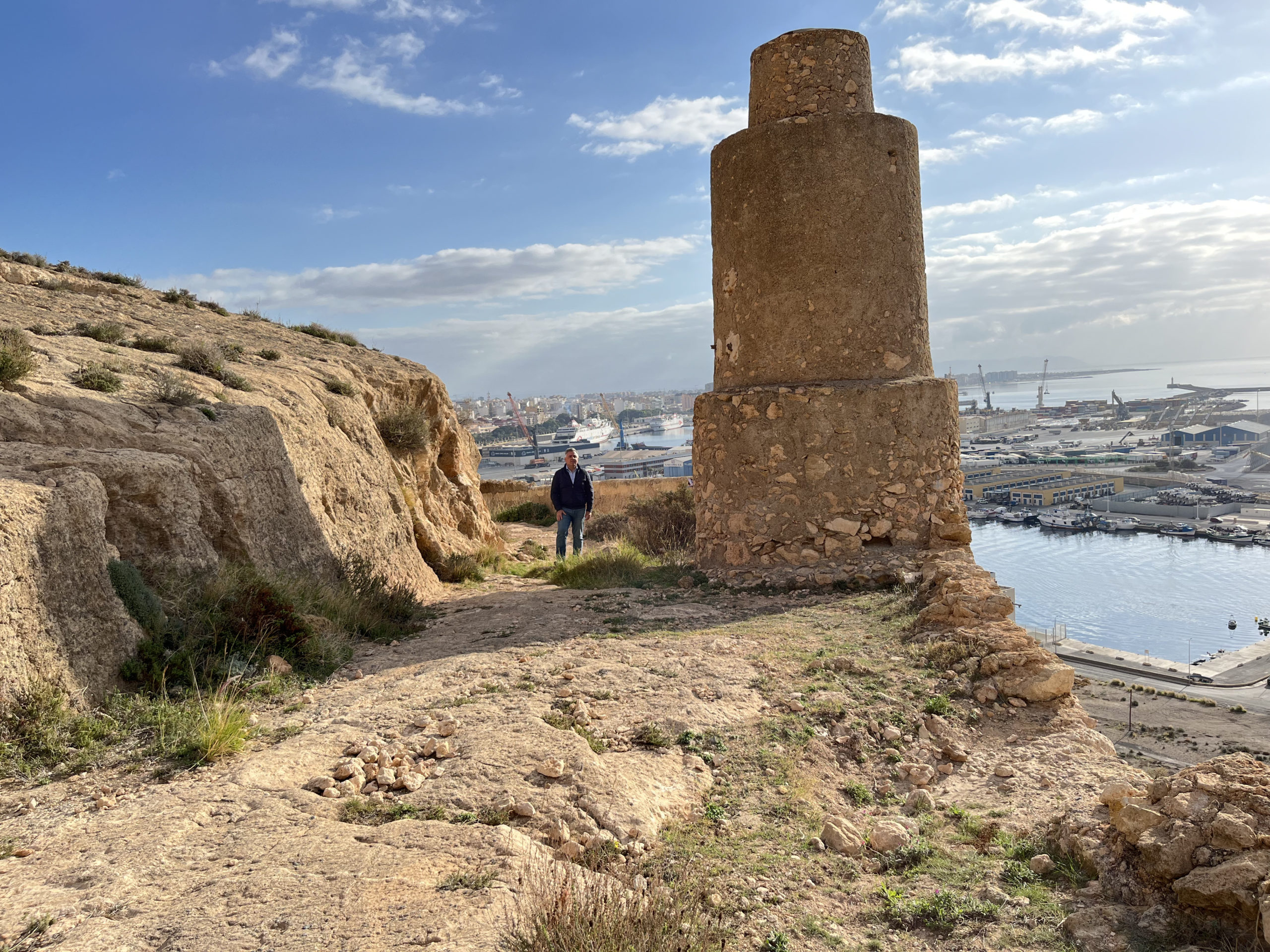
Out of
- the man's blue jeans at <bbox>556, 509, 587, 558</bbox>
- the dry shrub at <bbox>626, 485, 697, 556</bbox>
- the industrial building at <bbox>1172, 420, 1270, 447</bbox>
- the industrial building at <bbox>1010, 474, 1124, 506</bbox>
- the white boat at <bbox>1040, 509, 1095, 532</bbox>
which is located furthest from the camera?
the industrial building at <bbox>1172, 420, 1270, 447</bbox>

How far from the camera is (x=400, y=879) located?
2301 mm

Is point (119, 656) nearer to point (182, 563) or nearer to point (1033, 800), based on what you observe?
point (182, 563)

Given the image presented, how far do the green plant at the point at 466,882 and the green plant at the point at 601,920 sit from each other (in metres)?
0.10

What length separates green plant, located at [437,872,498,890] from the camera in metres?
2.28

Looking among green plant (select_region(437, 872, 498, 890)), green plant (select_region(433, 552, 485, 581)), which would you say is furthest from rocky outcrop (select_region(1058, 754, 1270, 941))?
green plant (select_region(433, 552, 485, 581))

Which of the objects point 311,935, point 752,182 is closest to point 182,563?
point 311,935

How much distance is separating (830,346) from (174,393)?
553 centimetres

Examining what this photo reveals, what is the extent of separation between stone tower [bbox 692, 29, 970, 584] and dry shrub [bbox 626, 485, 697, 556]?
3.83 m

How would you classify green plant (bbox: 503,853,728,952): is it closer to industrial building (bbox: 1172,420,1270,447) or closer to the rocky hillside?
the rocky hillside

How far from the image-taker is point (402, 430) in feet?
33.6

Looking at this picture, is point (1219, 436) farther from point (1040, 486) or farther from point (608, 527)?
point (608, 527)

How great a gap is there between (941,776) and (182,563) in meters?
4.51

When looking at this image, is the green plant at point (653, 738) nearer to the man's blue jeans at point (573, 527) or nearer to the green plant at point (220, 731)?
the green plant at point (220, 731)

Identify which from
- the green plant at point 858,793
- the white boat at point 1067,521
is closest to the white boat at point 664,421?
the white boat at point 1067,521
